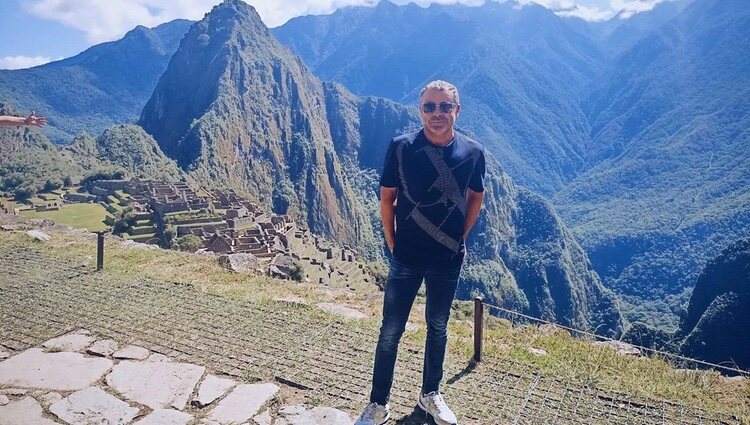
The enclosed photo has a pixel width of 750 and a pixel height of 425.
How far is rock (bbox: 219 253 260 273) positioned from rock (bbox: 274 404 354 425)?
14.4 feet

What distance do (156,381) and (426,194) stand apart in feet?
8.00

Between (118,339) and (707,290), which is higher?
(118,339)

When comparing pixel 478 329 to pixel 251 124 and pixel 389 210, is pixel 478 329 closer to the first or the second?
pixel 389 210

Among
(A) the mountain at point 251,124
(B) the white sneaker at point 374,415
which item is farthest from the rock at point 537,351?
(A) the mountain at point 251,124

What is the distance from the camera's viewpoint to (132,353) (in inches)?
173

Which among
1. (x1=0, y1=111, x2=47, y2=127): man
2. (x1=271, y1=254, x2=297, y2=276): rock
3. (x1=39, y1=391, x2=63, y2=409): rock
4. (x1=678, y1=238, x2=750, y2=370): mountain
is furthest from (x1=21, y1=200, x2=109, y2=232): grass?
(x1=678, y1=238, x2=750, y2=370): mountain

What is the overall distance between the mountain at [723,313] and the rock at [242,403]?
95.1 feet

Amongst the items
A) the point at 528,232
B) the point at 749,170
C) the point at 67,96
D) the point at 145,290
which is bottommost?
the point at 528,232

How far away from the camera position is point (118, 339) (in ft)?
15.3

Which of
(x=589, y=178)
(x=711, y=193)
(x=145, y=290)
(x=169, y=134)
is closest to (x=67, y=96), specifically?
(x=169, y=134)

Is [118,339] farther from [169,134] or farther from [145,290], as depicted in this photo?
[169,134]

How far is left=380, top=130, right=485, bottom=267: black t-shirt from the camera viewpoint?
320cm

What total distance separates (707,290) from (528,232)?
7399 centimetres

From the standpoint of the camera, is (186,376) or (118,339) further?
(118,339)
